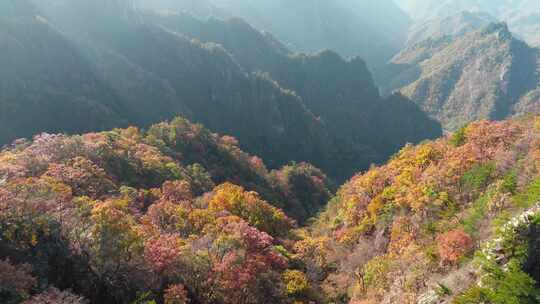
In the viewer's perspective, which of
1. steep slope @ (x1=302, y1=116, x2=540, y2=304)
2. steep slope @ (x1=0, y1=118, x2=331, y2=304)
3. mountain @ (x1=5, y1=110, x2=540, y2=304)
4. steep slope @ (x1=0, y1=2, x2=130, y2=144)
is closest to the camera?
steep slope @ (x1=302, y1=116, x2=540, y2=304)

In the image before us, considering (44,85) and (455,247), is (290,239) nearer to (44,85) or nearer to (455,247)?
(455,247)

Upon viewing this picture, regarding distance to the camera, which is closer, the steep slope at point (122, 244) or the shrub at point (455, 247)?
the shrub at point (455, 247)

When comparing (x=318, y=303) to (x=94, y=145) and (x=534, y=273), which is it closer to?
(x=534, y=273)

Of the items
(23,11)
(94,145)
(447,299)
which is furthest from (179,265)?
(23,11)

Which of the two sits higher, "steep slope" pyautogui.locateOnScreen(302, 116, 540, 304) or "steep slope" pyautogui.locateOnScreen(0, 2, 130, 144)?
"steep slope" pyautogui.locateOnScreen(0, 2, 130, 144)

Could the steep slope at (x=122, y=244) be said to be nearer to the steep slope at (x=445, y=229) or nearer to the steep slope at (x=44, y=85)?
the steep slope at (x=445, y=229)

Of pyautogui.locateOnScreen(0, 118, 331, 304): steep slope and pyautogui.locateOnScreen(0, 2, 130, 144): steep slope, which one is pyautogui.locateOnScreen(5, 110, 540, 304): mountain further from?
pyautogui.locateOnScreen(0, 2, 130, 144): steep slope

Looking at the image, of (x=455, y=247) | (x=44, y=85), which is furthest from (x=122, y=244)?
(x=44, y=85)

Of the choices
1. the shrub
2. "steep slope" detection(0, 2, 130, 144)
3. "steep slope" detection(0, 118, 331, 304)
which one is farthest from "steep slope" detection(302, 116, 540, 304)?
"steep slope" detection(0, 2, 130, 144)

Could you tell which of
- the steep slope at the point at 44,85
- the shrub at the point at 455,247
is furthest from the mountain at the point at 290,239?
the steep slope at the point at 44,85

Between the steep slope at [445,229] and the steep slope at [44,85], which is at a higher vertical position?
the steep slope at [44,85]
